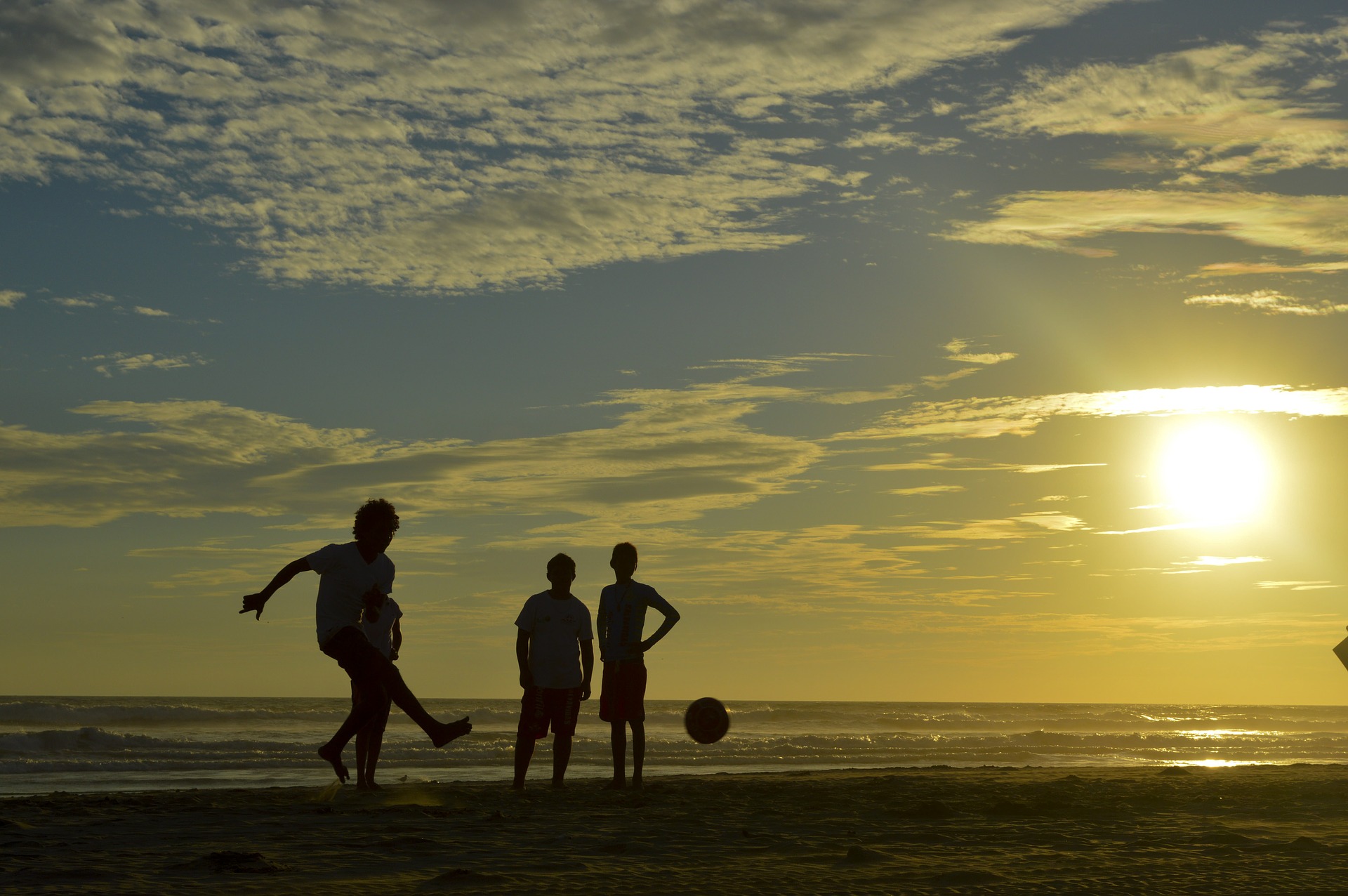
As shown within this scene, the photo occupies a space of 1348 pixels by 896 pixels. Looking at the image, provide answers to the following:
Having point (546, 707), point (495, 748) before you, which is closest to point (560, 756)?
point (546, 707)

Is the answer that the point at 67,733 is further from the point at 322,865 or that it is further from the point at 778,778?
the point at 322,865

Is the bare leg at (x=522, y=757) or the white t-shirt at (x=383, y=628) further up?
the white t-shirt at (x=383, y=628)

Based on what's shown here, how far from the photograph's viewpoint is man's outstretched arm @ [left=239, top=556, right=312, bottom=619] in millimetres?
6828

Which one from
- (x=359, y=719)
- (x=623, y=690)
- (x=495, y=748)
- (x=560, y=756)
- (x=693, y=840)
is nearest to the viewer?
(x=693, y=840)

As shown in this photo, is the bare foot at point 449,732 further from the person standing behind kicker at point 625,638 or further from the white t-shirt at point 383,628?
the person standing behind kicker at point 625,638

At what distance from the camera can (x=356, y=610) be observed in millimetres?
7496

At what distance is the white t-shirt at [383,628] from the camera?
8010 mm

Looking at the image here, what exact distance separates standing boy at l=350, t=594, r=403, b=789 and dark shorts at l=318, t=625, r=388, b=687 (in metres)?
0.08

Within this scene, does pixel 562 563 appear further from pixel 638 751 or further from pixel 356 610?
pixel 356 610

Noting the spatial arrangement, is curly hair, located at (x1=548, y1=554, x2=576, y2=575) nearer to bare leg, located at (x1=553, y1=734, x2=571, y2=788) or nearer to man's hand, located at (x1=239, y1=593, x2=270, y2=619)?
bare leg, located at (x1=553, y1=734, x2=571, y2=788)

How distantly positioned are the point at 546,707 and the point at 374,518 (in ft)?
7.97

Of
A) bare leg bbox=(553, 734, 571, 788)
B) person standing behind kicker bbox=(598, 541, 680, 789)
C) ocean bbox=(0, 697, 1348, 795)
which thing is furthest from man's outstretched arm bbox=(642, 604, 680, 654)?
ocean bbox=(0, 697, 1348, 795)

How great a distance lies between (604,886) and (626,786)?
496 cm

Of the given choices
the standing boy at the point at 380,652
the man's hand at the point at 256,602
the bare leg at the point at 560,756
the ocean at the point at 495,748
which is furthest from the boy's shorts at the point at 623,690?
the ocean at the point at 495,748
